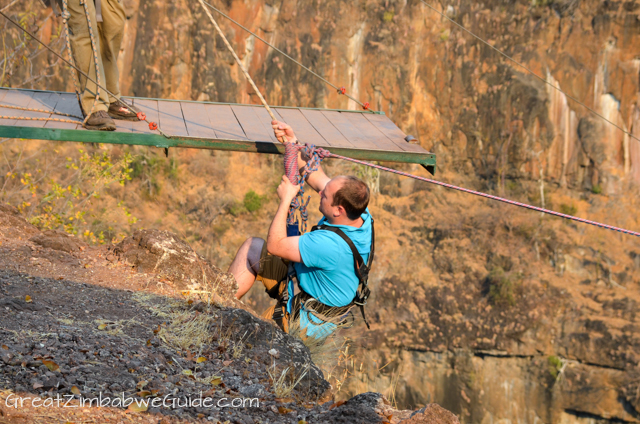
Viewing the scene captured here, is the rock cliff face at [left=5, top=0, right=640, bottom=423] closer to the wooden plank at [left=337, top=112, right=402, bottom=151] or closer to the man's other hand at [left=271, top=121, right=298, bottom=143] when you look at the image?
the wooden plank at [left=337, top=112, right=402, bottom=151]

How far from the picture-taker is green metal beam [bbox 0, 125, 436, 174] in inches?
146

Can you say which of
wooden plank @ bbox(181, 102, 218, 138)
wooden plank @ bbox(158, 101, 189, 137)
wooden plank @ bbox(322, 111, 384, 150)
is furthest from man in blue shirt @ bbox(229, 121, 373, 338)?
wooden plank @ bbox(158, 101, 189, 137)

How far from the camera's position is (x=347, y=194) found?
135 inches

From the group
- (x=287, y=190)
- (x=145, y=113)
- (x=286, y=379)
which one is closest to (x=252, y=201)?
(x=145, y=113)

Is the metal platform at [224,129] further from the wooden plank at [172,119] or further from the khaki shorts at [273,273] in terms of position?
the khaki shorts at [273,273]

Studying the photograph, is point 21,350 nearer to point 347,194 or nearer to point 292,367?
point 292,367

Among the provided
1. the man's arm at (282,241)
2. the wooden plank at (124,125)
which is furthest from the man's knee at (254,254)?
the wooden plank at (124,125)

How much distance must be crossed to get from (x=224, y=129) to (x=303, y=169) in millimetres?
780

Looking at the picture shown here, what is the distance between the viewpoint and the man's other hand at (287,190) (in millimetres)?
3537

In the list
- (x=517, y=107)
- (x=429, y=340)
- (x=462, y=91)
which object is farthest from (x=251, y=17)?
(x=429, y=340)

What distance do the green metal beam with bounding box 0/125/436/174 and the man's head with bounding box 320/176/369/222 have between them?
55 centimetres

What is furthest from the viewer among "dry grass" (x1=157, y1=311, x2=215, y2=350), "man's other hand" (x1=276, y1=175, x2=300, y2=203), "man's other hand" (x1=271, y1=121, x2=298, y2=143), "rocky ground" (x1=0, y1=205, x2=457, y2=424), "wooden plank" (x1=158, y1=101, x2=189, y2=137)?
"wooden plank" (x1=158, y1=101, x2=189, y2=137)

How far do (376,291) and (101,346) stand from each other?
32.4ft

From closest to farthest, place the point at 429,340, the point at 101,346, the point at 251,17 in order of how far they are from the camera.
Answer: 1. the point at 101,346
2. the point at 429,340
3. the point at 251,17
